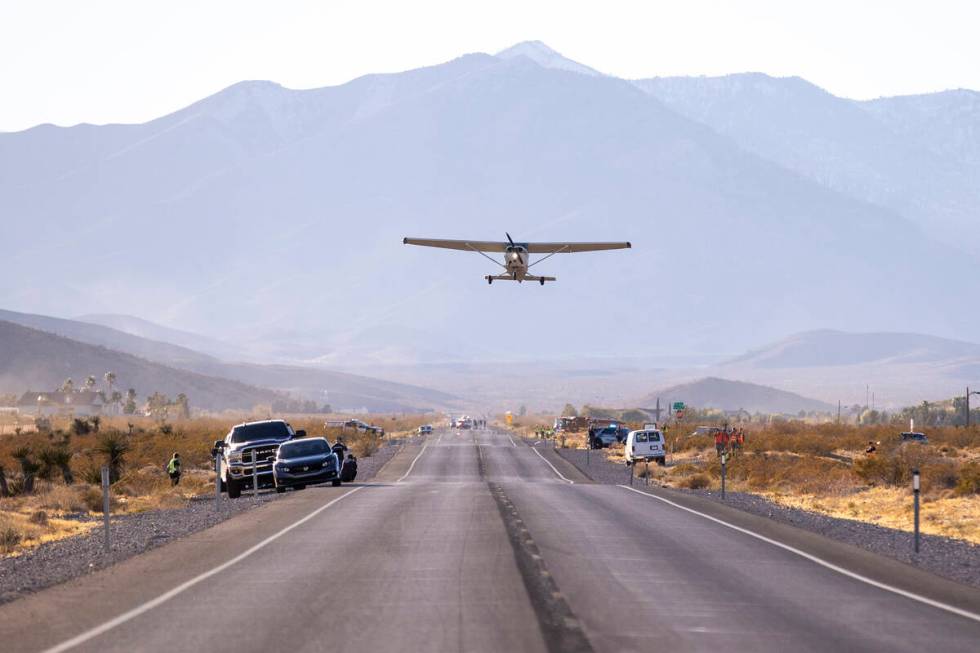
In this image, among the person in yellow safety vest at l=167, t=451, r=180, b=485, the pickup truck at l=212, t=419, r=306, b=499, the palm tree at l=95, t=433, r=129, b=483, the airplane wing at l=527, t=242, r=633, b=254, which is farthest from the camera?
the airplane wing at l=527, t=242, r=633, b=254

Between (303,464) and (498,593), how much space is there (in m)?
26.5

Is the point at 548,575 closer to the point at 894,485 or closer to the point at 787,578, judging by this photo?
the point at 787,578

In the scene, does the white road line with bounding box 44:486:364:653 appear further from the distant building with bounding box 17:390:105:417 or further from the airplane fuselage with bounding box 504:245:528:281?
the distant building with bounding box 17:390:105:417

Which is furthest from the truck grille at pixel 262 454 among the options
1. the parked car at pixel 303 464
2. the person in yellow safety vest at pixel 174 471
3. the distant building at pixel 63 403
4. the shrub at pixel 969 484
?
the distant building at pixel 63 403

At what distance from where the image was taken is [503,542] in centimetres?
2547

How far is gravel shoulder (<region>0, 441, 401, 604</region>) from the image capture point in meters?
22.0

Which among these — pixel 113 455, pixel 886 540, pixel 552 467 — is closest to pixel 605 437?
pixel 552 467

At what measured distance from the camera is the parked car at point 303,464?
4380 centimetres

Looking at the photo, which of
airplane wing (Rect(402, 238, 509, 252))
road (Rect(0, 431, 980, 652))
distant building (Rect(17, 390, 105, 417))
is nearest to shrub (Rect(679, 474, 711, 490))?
airplane wing (Rect(402, 238, 509, 252))

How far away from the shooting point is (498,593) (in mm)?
18391

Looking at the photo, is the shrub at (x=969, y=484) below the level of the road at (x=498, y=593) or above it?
above

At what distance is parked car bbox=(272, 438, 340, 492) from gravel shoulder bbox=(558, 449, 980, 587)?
10941 mm

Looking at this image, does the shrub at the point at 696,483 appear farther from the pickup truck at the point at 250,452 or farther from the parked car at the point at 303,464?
the pickup truck at the point at 250,452

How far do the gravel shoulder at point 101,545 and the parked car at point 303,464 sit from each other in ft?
2.41
